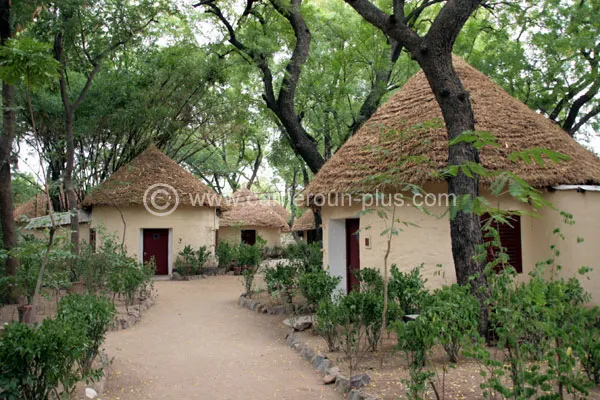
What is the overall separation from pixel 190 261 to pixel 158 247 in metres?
1.28

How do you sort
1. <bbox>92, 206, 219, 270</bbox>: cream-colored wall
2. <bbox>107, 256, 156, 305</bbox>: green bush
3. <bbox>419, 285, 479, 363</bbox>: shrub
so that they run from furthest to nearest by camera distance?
<bbox>92, 206, 219, 270</bbox>: cream-colored wall → <bbox>107, 256, 156, 305</bbox>: green bush → <bbox>419, 285, 479, 363</bbox>: shrub

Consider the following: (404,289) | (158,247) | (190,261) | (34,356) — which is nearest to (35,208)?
(158,247)

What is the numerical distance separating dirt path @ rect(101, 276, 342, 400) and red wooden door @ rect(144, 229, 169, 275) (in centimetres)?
635

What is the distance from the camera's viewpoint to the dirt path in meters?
4.80

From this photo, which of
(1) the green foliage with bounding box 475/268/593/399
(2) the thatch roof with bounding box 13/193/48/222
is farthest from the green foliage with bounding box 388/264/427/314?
(2) the thatch roof with bounding box 13/193/48/222

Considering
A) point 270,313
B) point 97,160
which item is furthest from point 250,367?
point 97,160

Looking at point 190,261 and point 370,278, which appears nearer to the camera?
point 370,278

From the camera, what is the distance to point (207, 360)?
600cm

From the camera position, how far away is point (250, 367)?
571cm

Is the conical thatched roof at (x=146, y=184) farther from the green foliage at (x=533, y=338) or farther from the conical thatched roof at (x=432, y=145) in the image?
the green foliage at (x=533, y=338)

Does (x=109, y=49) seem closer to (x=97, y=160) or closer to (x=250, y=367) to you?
(x=97, y=160)

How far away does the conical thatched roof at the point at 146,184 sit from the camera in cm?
1498

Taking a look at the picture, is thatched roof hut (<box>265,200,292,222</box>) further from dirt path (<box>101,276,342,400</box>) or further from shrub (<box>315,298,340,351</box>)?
shrub (<box>315,298,340,351</box>)

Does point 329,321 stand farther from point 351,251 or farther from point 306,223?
point 306,223
